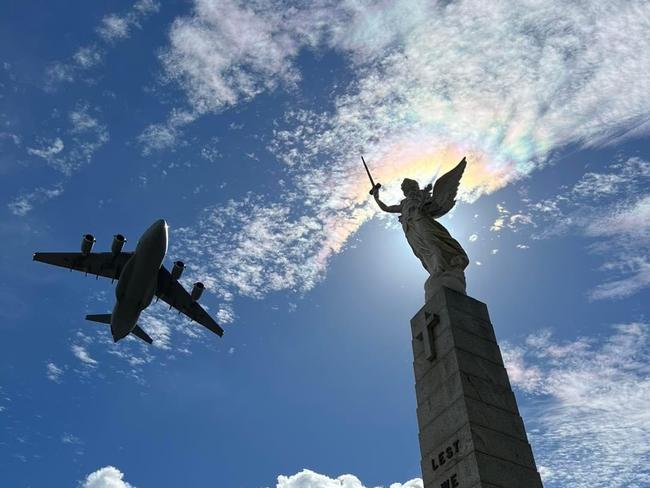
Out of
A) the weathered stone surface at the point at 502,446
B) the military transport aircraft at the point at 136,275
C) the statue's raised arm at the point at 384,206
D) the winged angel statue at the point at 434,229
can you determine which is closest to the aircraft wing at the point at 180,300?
the military transport aircraft at the point at 136,275

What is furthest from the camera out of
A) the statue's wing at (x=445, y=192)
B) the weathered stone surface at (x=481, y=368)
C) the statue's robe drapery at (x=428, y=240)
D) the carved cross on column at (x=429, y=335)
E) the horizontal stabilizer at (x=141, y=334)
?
the horizontal stabilizer at (x=141, y=334)

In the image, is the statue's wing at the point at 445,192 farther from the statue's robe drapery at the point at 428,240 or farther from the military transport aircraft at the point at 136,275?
the military transport aircraft at the point at 136,275

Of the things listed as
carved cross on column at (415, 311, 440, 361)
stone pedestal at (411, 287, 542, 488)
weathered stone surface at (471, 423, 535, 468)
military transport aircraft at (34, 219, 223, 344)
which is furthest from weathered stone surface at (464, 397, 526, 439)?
military transport aircraft at (34, 219, 223, 344)

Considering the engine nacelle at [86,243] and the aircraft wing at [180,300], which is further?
the aircraft wing at [180,300]

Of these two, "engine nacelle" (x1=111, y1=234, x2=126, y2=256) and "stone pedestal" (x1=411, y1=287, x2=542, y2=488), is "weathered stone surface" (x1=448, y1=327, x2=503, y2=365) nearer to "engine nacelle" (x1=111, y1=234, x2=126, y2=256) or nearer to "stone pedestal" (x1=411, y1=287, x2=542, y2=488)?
"stone pedestal" (x1=411, y1=287, x2=542, y2=488)

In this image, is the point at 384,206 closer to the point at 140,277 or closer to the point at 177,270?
the point at 140,277

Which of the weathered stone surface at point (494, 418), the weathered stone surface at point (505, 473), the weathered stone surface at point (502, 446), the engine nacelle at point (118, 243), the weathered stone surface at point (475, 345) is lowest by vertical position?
the weathered stone surface at point (505, 473)

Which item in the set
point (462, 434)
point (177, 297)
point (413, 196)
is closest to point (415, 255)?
point (413, 196)

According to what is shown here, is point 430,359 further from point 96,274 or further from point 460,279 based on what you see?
point 96,274
